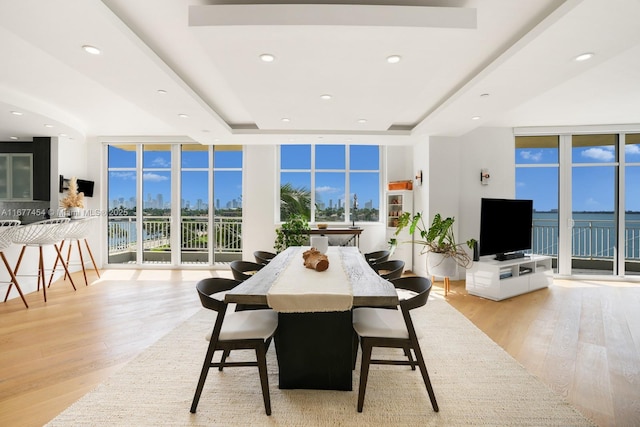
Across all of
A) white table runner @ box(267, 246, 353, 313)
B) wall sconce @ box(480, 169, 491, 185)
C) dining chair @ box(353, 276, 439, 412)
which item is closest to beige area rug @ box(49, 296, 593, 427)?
dining chair @ box(353, 276, 439, 412)

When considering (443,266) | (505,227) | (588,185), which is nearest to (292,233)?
(443,266)

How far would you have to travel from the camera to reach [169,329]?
3.05m

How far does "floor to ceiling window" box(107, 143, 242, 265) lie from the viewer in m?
6.08

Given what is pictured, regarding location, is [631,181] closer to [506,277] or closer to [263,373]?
[506,277]

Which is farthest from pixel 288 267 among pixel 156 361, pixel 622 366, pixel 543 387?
pixel 622 366

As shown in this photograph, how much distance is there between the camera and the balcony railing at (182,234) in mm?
6137

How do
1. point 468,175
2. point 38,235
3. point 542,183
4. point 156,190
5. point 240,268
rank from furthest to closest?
point 156,190 → point 542,183 → point 468,175 → point 38,235 → point 240,268

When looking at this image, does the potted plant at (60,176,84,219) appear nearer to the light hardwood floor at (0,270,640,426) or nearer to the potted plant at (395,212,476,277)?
the light hardwood floor at (0,270,640,426)

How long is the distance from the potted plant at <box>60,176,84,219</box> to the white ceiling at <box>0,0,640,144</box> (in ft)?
3.68

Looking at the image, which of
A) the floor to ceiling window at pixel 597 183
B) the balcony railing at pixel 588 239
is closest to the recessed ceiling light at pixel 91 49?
the floor to ceiling window at pixel 597 183

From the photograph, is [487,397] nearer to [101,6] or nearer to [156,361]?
[156,361]

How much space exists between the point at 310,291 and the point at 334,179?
4.87 metres

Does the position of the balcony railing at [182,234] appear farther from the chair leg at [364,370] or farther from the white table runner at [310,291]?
the chair leg at [364,370]

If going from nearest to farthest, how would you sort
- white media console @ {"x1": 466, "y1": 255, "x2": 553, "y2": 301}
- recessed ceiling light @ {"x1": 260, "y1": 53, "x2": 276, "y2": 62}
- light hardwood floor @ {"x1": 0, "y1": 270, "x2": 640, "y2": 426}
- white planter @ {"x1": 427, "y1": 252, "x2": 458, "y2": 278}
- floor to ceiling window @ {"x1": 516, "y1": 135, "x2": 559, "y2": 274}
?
light hardwood floor @ {"x1": 0, "y1": 270, "x2": 640, "y2": 426}
recessed ceiling light @ {"x1": 260, "y1": 53, "x2": 276, "y2": 62}
white media console @ {"x1": 466, "y1": 255, "x2": 553, "y2": 301}
white planter @ {"x1": 427, "y1": 252, "x2": 458, "y2": 278}
floor to ceiling window @ {"x1": 516, "y1": 135, "x2": 559, "y2": 274}
